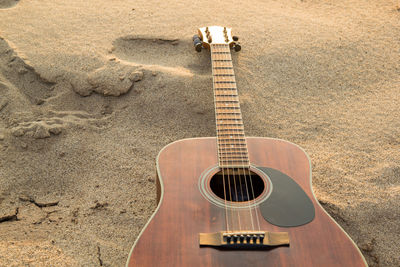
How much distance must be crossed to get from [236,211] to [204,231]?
17 centimetres

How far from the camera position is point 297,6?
345 cm

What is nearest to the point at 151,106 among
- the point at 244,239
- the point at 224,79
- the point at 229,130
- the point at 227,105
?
the point at 224,79

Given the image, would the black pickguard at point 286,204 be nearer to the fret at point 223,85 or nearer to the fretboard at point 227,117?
the fretboard at point 227,117

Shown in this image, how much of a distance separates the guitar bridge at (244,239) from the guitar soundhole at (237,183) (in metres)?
0.32

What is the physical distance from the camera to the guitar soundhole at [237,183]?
1.66 m

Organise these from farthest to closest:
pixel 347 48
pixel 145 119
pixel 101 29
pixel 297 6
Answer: pixel 297 6, pixel 101 29, pixel 347 48, pixel 145 119

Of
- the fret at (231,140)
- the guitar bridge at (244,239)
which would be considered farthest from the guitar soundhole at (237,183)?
the guitar bridge at (244,239)

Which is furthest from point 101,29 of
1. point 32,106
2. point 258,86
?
point 258,86

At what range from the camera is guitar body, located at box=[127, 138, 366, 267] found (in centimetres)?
128

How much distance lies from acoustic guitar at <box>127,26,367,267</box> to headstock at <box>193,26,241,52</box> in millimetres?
697

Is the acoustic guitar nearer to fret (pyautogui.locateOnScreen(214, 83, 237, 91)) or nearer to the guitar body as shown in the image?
the guitar body

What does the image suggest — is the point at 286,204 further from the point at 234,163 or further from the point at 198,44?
the point at 198,44

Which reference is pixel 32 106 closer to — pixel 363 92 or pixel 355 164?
pixel 355 164

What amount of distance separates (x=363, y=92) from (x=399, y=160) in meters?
0.68
